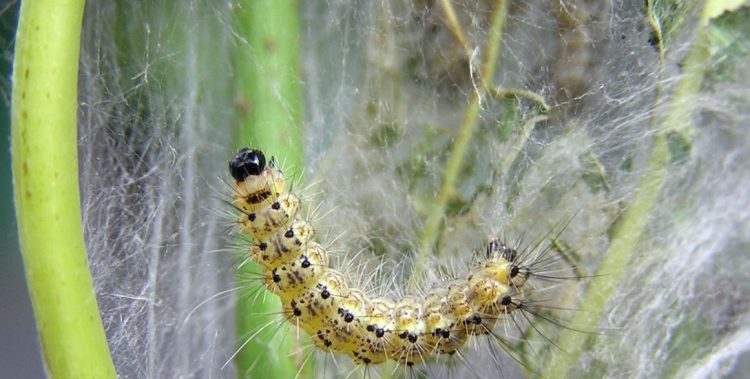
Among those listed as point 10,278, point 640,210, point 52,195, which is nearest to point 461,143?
point 640,210

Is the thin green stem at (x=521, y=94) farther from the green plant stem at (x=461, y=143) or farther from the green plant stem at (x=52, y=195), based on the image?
the green plant stem at (x=52, y=195)

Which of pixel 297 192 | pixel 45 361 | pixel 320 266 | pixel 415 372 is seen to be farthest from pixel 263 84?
pixel 415 372

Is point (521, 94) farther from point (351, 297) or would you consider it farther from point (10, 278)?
point (10, 278)

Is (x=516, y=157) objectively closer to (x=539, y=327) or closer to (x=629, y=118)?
(x=629, y=118)

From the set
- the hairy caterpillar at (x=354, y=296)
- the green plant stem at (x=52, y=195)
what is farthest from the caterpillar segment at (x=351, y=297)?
the green plant stem at (x=52, y=195)

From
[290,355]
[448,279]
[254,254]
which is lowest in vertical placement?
[290,355]
